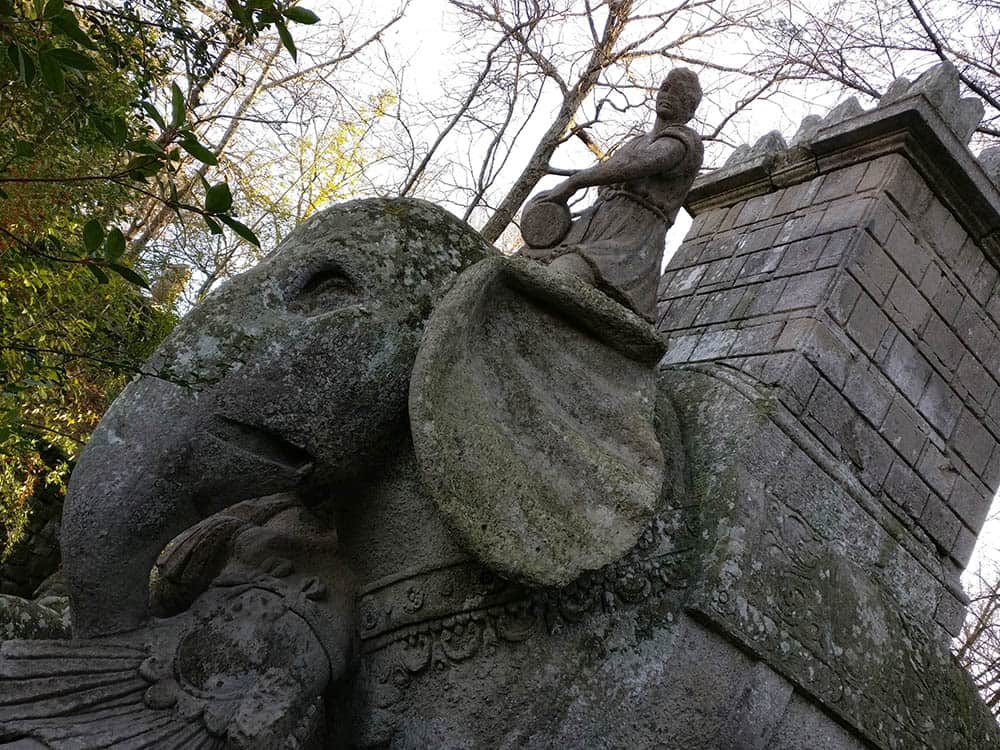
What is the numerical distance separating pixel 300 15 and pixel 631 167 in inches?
64.0

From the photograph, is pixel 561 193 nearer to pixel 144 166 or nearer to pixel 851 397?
pixel 851 397

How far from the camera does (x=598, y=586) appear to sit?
1.91m

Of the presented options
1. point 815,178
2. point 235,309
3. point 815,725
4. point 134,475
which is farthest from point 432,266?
point 815,178

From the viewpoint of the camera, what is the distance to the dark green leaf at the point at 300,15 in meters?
1.38

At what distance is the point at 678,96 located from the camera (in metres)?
3.05

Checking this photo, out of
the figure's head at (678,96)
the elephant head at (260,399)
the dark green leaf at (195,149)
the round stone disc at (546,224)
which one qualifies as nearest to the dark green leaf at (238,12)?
the dark green leaf at (195,149)

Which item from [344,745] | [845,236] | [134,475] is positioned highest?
[845,236]

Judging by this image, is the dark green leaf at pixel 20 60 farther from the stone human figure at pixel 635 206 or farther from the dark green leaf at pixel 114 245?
the stone human figure at pixel 635 206

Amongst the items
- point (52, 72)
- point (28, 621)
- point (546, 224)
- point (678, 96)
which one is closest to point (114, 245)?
point (52, 72)

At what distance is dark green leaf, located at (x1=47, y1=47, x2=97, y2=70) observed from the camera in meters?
1.21

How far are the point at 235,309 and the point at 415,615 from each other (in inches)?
28.6

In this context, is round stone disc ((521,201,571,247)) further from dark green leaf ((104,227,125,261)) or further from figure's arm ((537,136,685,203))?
dark green leaf ((104,227,125,261))

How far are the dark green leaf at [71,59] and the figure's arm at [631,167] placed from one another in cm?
184

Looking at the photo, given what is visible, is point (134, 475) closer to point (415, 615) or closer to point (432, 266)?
point (415, 615)
